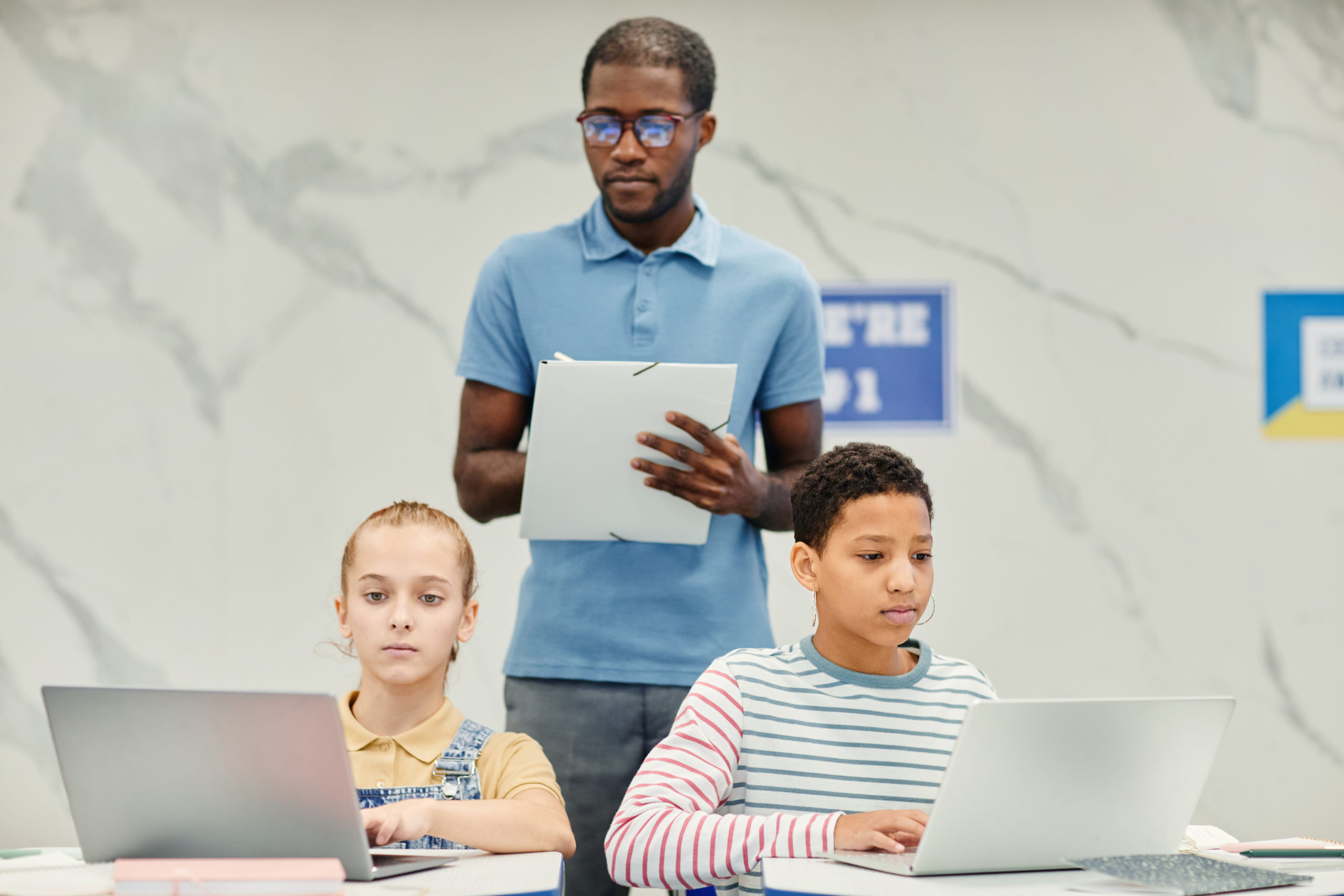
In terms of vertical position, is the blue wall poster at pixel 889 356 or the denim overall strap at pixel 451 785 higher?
the blue wall poster at pixel 889 356

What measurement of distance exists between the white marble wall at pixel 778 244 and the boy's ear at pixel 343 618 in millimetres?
1520

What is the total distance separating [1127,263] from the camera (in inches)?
118

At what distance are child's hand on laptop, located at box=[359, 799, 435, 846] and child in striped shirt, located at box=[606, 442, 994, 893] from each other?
201 millimetres

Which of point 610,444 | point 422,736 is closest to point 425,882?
point 422,736

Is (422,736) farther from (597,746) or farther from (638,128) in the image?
(638,128)

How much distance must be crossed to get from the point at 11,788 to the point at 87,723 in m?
2.41

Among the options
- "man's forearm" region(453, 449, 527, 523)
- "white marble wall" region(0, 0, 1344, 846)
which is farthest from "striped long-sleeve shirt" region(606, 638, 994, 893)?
"white marble wall" region(0, 0, 1344, 846)

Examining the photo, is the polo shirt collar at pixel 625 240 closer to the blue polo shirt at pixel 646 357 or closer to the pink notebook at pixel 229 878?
the blue polo shirt at pixel 646 357

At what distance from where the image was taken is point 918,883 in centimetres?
95

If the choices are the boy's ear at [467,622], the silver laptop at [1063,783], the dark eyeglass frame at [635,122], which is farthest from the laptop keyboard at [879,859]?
the dark eyeglass frame at [635,122]

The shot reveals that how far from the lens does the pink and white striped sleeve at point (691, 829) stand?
1.13 meters

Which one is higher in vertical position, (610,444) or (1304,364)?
(1304,364)

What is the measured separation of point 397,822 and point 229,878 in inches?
7.5

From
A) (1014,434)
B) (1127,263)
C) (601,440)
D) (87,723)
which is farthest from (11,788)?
(1127,263)
